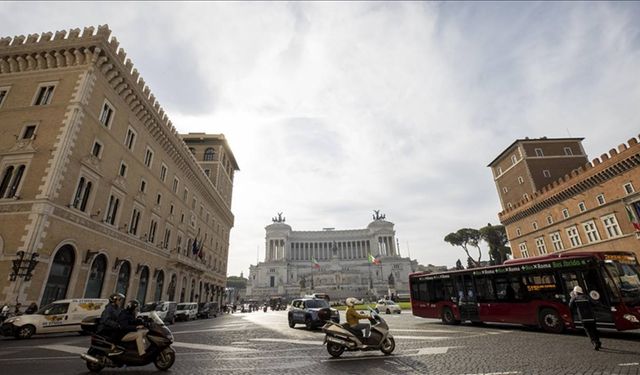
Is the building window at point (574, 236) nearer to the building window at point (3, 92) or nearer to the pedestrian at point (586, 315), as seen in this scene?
the pedestrian at point (586, 315)

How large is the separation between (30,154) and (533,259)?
90.8 ft

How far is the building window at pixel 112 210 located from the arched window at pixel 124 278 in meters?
3.62

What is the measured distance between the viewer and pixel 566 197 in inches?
1340

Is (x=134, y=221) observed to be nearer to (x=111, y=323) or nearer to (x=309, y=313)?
(x=309, y=313)

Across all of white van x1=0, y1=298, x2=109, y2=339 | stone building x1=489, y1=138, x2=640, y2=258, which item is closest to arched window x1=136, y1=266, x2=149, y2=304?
white van x1=0, y1=298, x2=109, y2=339

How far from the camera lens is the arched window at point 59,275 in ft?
55.4

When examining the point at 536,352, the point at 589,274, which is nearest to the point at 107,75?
the point at 536,352

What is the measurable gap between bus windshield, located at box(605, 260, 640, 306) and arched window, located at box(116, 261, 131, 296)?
28.7 metres

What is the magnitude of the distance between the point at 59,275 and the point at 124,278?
6.55 meters

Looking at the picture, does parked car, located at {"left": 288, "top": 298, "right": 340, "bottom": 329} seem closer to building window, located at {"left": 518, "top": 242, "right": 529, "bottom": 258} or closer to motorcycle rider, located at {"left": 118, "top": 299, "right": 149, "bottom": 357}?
Result: motorcycle rider, located at {"left": 118, "top": 299, "right": 149, "bottom": 357}

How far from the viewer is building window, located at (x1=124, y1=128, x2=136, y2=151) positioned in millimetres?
24702

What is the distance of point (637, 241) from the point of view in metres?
26.5

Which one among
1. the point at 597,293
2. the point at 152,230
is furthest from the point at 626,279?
the point at 152,230

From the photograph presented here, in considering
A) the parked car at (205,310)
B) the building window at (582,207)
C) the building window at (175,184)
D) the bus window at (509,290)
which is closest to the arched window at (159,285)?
the parked car at (205,310)
